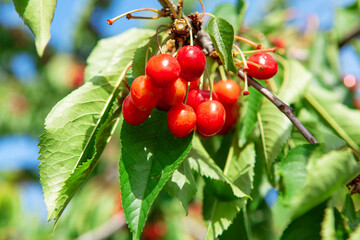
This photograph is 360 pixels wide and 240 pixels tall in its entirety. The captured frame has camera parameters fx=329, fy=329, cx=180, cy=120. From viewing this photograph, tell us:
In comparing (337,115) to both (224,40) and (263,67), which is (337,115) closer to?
(263,67)

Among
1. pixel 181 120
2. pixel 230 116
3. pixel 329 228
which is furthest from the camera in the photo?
pixel 230 116

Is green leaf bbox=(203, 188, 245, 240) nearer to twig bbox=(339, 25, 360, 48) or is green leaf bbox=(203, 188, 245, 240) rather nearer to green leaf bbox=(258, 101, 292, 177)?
green leaf bbox=(258, 101, 292, 177)

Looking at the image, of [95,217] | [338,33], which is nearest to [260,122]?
[338,33]

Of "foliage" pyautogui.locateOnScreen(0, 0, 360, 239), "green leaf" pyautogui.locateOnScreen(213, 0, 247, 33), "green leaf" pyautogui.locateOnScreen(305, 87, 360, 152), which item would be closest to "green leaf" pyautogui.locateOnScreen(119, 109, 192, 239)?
"foliage" pyautogui.locateOnScreen(0, 0, 360, 239)

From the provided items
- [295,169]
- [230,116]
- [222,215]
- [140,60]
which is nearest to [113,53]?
[140,60]

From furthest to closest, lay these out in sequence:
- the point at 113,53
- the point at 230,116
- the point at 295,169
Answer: the point at 113,53 < the point at 230,116 < the point at 295,169

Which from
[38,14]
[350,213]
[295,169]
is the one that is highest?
[38,14]
